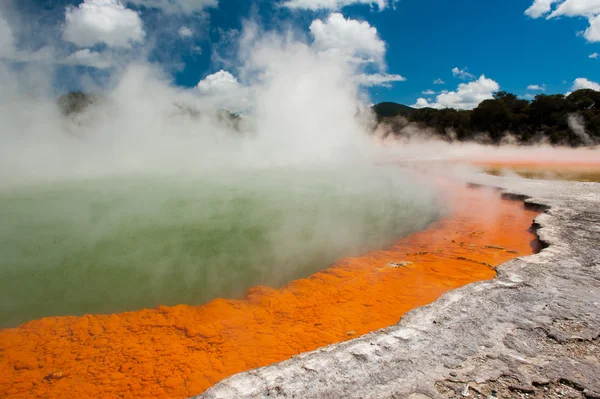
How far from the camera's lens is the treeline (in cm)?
2062

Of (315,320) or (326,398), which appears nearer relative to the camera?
(326,398)

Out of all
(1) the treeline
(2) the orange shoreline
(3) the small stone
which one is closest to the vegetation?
(2) the orange shoreline

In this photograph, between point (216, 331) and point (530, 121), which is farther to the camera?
point (530, 121)

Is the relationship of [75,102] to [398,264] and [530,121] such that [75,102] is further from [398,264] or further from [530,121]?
[530,121]

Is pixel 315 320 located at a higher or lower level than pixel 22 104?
lower

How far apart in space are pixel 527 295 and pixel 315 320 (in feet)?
6.09

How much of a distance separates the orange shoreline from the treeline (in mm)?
21618

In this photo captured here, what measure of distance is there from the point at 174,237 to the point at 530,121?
26.7 meters

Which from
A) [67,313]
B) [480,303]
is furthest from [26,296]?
[480,303]

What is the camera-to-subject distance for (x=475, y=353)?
7.02 ft

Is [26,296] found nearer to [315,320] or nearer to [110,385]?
[110,385]

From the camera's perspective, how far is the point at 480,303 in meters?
2.76

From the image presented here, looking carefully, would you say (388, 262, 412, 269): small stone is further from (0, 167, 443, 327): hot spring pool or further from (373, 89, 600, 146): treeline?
(373, 89, 600, 146): treeline

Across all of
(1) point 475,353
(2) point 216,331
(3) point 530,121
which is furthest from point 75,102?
(3) point 530,121
